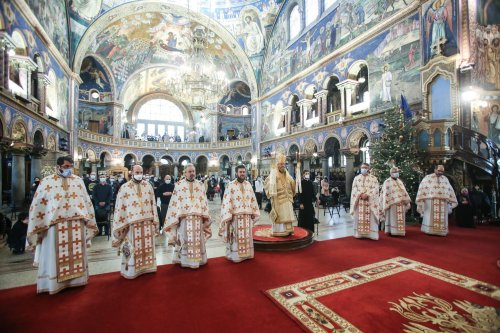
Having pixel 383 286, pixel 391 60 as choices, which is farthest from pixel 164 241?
pixel 391 60

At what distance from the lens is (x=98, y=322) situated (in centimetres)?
282

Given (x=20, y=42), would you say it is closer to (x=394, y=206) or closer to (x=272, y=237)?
(x=272, y=237)

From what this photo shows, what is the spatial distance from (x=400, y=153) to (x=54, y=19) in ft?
60.9

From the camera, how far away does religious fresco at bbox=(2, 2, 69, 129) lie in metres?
9.87

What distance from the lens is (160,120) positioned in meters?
32.7

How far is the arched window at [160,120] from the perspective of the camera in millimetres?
31984

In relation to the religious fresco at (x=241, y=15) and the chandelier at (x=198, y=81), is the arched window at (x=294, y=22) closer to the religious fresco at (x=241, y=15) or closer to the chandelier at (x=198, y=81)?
the religious fresco at (x=241, y=15)

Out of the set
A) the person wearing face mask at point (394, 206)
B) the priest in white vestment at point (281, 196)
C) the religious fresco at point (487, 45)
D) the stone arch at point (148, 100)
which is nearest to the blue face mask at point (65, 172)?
the priest in white vestment at point (281, 196)

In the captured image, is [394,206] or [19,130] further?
[19,130]

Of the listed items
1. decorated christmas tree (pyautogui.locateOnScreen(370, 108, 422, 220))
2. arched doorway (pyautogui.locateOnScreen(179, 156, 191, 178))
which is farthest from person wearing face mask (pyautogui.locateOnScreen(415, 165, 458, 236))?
arched doorway (pyautogui.locateOnScreen(179, 156, 191, 178))

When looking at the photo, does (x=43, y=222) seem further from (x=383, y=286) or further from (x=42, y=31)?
(x=42, y=31)

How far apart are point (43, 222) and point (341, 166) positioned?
18574 mm

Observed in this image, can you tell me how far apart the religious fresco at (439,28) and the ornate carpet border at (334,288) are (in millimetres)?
9211

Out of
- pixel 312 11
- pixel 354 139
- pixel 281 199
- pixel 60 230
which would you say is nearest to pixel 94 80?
pixel 312 11
